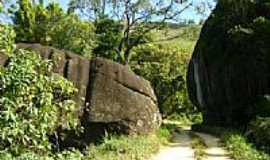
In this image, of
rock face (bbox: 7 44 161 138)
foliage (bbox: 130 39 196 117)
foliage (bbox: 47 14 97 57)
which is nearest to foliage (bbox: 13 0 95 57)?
foliage (bbox: 47 14 97 57)

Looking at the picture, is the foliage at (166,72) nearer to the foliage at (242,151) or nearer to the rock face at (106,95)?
the rock face at (106,95)

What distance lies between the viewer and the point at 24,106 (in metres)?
6.70

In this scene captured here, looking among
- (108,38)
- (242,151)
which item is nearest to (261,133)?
(242,151)

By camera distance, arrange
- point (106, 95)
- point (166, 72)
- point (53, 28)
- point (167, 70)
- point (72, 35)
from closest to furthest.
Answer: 1. point (106, 95)
2. point (53, 28)
3. point (72, 35)
4. point (166, 72)
5. point (167, 70)

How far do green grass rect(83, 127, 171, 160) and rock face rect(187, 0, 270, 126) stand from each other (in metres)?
10.6

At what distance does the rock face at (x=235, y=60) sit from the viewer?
93.0ft

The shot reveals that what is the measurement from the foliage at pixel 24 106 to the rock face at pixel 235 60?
2081cm

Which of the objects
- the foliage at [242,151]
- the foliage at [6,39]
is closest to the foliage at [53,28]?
the foliage at [242,151]

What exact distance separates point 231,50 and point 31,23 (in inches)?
634

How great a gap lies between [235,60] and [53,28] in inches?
579

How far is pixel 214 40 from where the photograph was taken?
107ft

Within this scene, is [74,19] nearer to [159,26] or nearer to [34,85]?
[159,26]

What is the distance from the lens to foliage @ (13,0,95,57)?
130 feet

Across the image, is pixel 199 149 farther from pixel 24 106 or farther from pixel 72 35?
pixel 72 35
